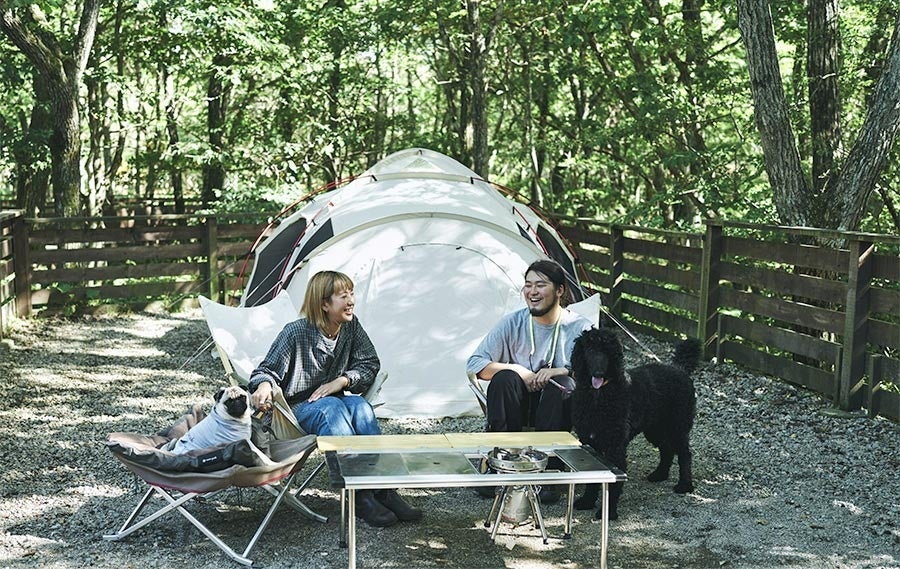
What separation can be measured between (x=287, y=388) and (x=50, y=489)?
131cm

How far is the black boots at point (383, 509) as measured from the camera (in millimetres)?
4152

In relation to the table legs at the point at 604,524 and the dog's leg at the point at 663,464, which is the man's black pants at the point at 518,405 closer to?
the dog's leg at the point at 663,464

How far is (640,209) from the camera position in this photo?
1080 centimetres

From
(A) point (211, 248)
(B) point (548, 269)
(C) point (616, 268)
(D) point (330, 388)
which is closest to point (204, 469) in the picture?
(D) point (330, 388)

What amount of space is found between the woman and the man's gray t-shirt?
22.2 inches

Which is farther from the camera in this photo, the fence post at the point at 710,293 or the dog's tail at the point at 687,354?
the fence post at the point at 710,293

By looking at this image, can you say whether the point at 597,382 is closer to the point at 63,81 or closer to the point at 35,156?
the point at 63,81

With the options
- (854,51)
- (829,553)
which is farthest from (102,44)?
(829,553)

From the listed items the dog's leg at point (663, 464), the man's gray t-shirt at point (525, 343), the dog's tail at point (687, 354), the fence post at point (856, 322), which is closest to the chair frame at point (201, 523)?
the man's gray t-shirt at point (525, 343)

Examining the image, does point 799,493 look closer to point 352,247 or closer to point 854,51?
point 352,247

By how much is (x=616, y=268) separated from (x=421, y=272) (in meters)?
3.57

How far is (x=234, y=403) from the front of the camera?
380 cm

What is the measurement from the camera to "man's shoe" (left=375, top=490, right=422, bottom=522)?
13.9 feet

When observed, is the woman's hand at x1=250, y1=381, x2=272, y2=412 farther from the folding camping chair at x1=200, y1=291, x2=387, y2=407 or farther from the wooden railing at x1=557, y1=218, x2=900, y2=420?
the wooden railing at x1=557, y1=218, x2=900, y2=420
